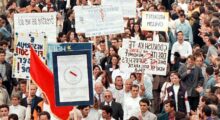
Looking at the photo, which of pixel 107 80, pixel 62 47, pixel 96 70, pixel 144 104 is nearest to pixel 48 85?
pixel 62 47

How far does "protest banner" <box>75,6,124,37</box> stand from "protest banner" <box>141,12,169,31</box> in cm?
73

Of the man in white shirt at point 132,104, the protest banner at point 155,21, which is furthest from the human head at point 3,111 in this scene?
the protest banner at point 155,21

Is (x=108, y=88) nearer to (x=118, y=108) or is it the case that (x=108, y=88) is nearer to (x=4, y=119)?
(x=118, y=108)

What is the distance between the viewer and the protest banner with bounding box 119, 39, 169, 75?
58.6 feet

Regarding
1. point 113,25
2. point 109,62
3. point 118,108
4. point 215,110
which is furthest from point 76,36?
point 215,110

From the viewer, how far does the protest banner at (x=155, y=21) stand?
867 inches

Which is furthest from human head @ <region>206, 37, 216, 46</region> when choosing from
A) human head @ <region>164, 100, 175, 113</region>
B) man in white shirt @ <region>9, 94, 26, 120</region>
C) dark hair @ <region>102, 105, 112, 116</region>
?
man in white shirt @ <region>9, 94, 26, 120</region>

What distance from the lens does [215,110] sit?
48.0 feet

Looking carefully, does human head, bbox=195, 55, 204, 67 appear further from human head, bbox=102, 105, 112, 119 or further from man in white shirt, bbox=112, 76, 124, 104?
human head, bbox=102, 105, 112, 119

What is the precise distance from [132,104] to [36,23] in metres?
4.01

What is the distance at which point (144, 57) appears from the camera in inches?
712

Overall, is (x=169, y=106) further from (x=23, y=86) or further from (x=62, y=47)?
(x=23, y=86)

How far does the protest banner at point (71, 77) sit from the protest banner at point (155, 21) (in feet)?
28.4

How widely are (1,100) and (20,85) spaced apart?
60 centimetres
